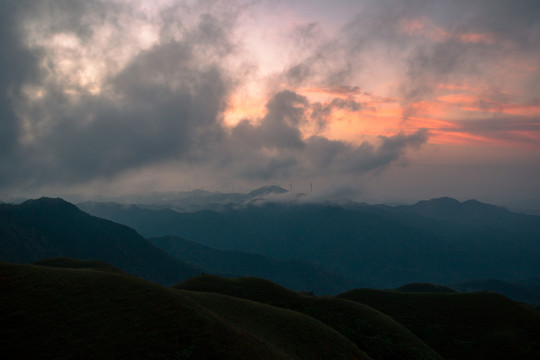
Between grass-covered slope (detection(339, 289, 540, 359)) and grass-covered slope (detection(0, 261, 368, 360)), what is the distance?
36.1 m

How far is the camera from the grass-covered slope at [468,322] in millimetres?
65688

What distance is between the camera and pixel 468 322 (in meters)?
79.6

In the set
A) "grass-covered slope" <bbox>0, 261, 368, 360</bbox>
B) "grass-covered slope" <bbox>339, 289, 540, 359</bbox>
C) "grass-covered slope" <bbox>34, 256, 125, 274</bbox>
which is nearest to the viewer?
"grass-covered slope" <bbox>0, 261, 368, 360</bbox>

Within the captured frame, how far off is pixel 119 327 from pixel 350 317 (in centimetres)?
4750

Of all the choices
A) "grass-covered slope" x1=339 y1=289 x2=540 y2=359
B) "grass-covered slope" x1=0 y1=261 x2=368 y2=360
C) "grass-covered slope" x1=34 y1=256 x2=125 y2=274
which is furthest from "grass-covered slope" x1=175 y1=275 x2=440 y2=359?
"grass-covered slope" x1=34 y1=256 x2=125 y2=274

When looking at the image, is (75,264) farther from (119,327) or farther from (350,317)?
(350,317)

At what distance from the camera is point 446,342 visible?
70500 mm

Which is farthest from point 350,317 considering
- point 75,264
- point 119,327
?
point 75,264

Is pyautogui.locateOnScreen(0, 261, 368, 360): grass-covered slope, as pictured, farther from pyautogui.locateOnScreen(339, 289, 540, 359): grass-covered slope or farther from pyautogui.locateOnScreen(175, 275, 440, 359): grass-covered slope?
pyautogui.locateOnScreen(339, 289, 540, 359): grass-covered slope

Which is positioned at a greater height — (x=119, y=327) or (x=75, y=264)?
(x=119, y=327)

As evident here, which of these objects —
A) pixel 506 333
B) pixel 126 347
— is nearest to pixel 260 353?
pixel 126 347

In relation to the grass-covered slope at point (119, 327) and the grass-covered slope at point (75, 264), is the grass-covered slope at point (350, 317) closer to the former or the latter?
the grass-covered slope at point (119, 327)

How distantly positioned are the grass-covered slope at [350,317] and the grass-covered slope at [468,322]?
12.8 metres

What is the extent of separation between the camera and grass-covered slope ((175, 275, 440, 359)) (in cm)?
5581
